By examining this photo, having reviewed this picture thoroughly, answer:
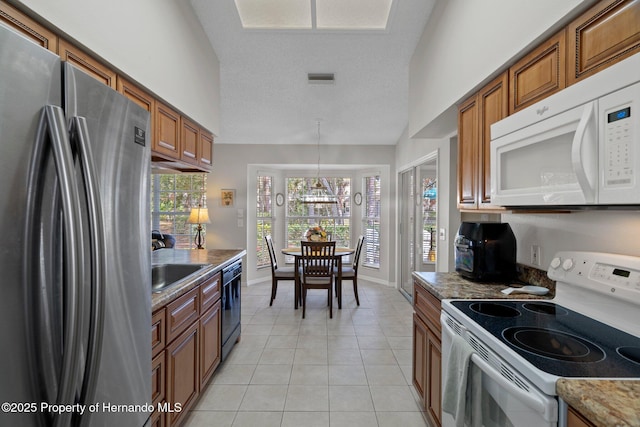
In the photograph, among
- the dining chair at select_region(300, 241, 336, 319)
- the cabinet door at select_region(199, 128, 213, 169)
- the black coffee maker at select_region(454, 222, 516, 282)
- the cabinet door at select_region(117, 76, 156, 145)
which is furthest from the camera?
the dining chair at select_region(300, 241, 336, 319)

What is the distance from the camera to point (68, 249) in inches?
28.2

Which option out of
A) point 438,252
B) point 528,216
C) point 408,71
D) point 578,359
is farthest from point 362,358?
point 408,71

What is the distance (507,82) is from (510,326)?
120 centimetres

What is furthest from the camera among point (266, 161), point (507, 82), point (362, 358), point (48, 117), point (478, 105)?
point (266, 161)

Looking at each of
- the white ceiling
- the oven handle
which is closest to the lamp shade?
the white ceiling

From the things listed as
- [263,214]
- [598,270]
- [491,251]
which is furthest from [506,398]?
[263,214]

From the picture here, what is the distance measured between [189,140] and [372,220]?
378 centimetres

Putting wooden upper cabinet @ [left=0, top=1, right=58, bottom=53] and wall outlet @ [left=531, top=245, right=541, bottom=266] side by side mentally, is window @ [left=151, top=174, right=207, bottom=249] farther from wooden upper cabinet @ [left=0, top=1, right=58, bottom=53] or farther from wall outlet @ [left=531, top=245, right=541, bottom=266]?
wall outlet @ [left=531, top=245, right=541, bottom=266]

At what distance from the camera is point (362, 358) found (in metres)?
2.79

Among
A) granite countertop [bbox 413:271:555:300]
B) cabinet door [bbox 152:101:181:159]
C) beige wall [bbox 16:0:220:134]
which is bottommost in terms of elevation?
granite countertop [bbox 413:271:555:300]

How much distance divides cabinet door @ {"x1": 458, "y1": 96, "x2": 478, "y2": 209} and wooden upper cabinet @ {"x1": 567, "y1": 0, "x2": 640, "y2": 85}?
71cm

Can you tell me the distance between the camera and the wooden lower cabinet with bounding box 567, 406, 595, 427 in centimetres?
77

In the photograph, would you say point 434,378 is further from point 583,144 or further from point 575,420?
point 583,144

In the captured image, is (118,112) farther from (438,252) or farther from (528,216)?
(438,252)
